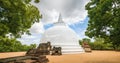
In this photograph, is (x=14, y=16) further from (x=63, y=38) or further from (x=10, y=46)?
(x=63, y=38)

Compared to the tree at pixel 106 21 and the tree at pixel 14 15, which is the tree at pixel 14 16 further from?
the tree at pixel 106 21

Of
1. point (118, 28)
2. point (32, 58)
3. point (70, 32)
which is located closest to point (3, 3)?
point (32, 58)

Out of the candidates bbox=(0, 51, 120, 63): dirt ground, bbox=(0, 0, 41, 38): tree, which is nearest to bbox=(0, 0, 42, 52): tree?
bbox=(0, 0, 41, 38): tree

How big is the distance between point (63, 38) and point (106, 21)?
49.7ft

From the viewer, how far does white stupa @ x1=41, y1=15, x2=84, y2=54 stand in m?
28.8

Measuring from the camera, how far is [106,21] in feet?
49.8

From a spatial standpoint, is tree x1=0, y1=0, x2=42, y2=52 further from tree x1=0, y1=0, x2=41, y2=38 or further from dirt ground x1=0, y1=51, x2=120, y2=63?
dirt ground x1=0, y1=51, x2=120, y2=63

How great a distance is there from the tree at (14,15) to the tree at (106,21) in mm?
6249

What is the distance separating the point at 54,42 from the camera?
29.2m

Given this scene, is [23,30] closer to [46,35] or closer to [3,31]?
[3,31]

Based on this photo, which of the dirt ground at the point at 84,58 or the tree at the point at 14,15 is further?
the dirt ground at the point at 84,58

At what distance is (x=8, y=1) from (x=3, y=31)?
68.4 inches

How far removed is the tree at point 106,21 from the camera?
14.3 m

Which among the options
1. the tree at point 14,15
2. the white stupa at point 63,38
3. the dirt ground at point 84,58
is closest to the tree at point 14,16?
the tree at point 14,15
